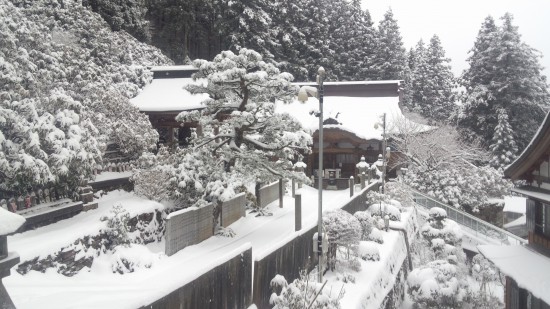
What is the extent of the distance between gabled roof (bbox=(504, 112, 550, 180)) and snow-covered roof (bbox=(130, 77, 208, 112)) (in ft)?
52.0

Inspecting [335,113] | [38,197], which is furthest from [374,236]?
[335,113]

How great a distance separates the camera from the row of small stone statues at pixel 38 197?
436 inches

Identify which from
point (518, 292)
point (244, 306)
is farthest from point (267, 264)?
point (518, 292)

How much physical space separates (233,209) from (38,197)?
6557 mm

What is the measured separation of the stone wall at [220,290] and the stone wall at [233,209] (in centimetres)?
744

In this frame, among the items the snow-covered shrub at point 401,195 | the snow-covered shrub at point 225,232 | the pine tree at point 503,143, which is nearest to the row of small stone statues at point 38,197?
the snow-covered shrub at point 225,232

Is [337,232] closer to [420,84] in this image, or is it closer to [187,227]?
[187,227]

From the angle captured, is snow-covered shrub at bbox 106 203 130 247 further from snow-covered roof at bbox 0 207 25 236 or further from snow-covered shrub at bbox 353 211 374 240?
snow-covered shrub at bbox 353 211 374 240

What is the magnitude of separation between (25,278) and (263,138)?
333 inches

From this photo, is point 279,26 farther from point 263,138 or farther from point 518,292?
point 518,292

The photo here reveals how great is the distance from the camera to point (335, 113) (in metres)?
30.9

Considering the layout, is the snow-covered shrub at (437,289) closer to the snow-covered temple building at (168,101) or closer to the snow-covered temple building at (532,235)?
the snow-covered temple building at (532,235)

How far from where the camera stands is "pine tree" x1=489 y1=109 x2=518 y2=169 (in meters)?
33.0

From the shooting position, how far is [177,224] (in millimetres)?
11930
